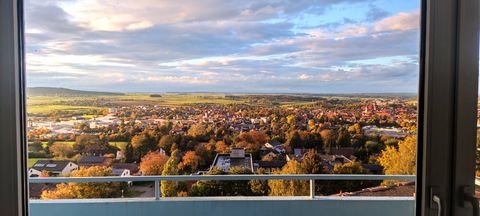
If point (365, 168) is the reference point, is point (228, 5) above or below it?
above

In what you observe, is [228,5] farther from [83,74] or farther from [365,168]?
[365,168]

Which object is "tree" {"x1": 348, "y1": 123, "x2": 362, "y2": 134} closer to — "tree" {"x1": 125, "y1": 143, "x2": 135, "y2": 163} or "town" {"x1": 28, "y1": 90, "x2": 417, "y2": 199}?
"town" {"x1": 28, "y1": 90, "x2": 417, "y2": 199}

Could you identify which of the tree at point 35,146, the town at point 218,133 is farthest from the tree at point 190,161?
the tree at point 35,146

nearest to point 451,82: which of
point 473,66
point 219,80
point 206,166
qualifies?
point 473,66

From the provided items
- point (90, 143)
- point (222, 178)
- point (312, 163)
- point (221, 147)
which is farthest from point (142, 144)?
point (312, 163)

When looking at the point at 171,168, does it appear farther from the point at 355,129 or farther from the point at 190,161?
the point at 355,129

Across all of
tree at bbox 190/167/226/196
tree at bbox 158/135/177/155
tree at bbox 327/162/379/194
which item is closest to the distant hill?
tree at bbox 158/135/177/155

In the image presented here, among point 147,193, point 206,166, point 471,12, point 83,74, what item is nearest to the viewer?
point 471,12
